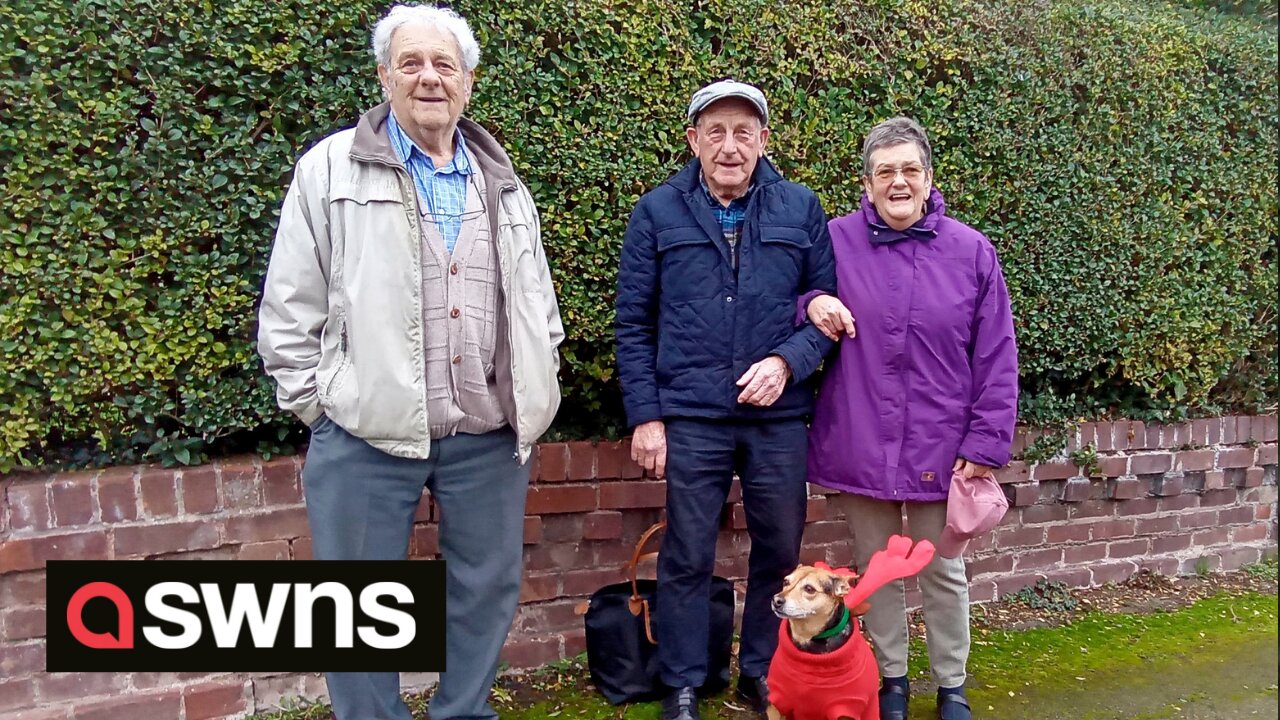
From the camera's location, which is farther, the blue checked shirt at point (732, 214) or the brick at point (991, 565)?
the brick at point (991, 565)

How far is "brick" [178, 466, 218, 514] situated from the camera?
3119 millimetres

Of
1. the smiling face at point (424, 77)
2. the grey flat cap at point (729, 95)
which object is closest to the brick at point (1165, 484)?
the grey flat cap at point (729, 95)

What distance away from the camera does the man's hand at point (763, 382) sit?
291cm

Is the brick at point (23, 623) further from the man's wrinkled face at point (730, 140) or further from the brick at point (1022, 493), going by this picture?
the brick at point (1022, 493)

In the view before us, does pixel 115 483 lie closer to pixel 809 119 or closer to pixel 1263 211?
pixel 809 119

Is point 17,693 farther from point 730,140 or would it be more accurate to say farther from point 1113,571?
point 1113,571

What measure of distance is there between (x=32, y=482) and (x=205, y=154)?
1312 millimetres

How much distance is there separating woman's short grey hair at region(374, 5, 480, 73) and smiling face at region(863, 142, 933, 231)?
1454 millimetres

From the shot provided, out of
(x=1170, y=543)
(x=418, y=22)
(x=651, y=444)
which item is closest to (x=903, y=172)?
(x=651, y=444)

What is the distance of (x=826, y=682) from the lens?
2684mm

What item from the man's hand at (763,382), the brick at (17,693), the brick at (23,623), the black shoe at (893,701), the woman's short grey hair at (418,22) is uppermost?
the woman's short grey hair at (418,22)

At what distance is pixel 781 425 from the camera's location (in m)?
3.04

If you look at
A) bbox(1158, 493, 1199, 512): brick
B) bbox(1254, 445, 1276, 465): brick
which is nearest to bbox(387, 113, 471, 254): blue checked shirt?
bbox(1158, 493, 1199, 512): brick

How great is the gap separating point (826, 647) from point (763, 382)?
89 centimetres
